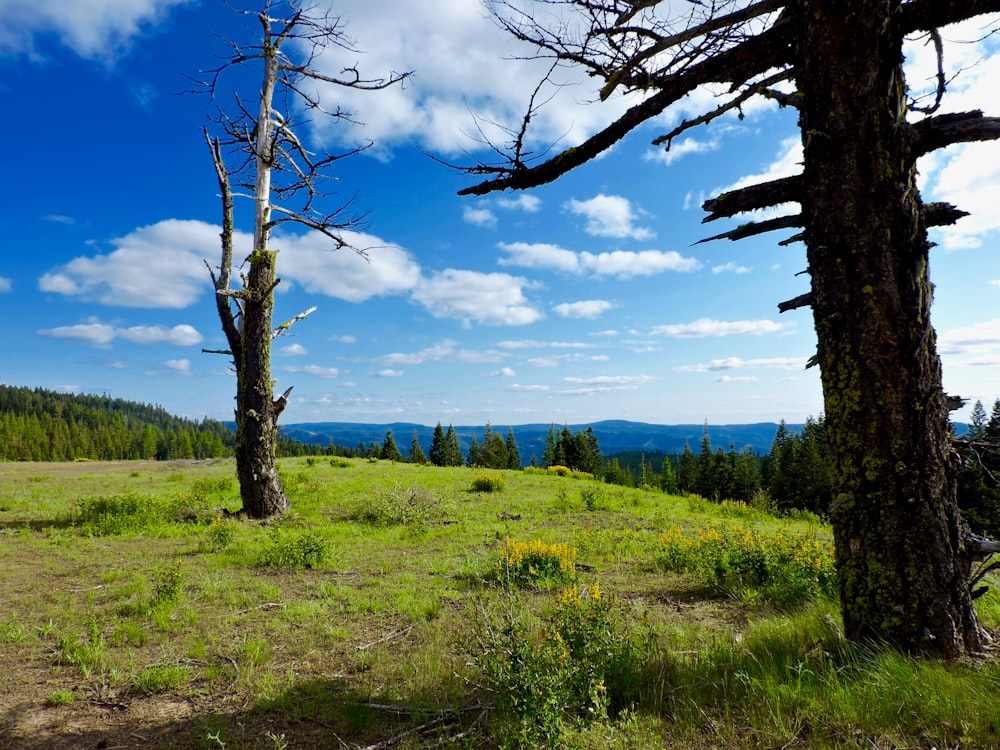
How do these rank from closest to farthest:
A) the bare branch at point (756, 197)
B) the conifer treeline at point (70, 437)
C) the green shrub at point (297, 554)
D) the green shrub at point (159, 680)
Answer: the bare branch at point (756, 197), the green shrub at point (159, 680), the green shrub at point (297, 554), the conifer treeline at point (70, 437)

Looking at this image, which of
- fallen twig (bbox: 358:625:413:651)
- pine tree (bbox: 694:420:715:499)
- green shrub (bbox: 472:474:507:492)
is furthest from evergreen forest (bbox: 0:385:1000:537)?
green shrub (bbox: 472:474:507:492)

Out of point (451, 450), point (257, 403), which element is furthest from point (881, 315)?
point (451, 450)

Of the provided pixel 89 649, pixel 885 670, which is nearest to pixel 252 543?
pixel 89 649

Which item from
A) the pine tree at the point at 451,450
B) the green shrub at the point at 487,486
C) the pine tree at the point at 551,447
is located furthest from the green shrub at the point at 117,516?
the pine tree at the point at 451,450

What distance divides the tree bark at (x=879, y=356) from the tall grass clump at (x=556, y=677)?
157 cm

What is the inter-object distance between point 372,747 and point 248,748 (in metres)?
0.79

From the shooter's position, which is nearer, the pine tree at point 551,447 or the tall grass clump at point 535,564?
the tall grass clump at point 535,564

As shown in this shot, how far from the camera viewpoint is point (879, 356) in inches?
115

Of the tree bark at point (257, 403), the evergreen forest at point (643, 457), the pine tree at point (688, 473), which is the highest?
the tree bark at point (257, 403)

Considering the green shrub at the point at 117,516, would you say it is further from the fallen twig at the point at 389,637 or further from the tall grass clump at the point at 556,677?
the tall grass clump at the point at 556,677

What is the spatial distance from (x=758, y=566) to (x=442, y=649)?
428 cm

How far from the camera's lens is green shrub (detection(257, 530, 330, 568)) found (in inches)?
275

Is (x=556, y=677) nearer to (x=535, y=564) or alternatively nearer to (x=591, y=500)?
(x=535, y=564)

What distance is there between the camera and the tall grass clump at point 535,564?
630cm
